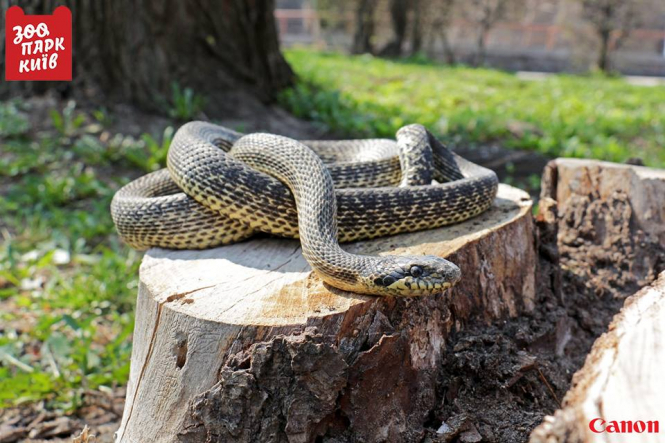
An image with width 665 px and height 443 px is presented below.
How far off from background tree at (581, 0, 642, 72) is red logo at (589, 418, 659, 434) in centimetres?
2313

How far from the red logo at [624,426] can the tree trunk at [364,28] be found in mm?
24025

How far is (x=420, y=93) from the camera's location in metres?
11.9

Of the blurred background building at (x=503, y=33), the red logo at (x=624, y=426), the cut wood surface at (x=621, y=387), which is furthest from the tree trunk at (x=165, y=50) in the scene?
the blurred background building at (x=503, y=33)

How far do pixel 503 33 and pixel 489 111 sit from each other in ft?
79.0

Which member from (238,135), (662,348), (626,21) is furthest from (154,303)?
(626,21)

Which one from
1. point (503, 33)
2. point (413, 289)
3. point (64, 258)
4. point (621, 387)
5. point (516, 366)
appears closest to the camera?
point (621, 387)

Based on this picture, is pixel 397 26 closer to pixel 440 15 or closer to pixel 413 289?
pixel 440 15

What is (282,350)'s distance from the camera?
2.72 meters

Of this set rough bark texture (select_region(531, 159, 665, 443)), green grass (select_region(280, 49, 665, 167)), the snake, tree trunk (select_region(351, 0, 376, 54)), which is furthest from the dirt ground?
tree trunk (select_region(351, 0, 376, 54))

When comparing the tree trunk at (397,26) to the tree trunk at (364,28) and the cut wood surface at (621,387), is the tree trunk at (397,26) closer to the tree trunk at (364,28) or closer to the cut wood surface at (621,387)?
the tree trunk at (364,28)

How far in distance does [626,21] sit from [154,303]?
23475mm

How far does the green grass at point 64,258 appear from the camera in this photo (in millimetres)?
4480

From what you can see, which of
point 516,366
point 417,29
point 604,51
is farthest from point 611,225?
point 417,29

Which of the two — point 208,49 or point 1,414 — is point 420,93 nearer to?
point 208,49
